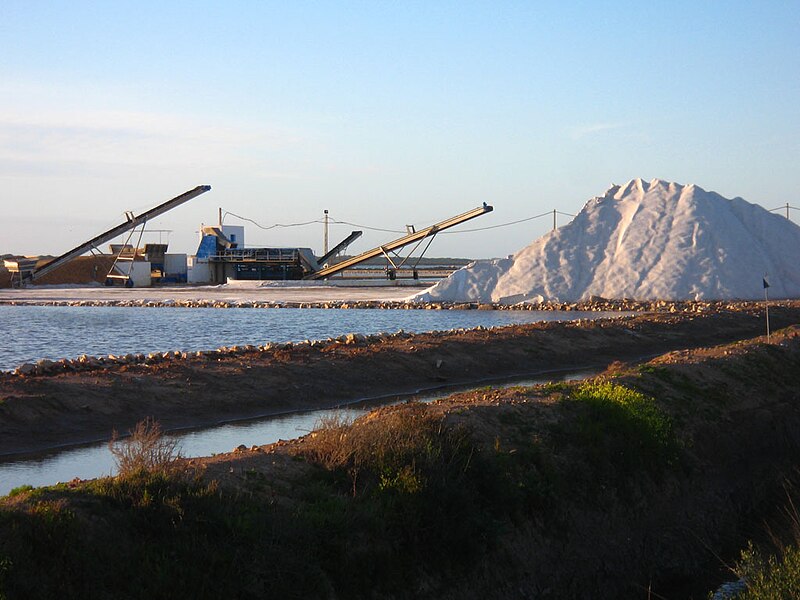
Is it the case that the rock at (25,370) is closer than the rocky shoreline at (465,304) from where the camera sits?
Yes

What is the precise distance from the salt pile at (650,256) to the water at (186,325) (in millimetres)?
4946

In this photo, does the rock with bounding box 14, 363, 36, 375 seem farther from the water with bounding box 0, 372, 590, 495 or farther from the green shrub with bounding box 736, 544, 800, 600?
the green shrub with bounding box 736, 544, 800, 600

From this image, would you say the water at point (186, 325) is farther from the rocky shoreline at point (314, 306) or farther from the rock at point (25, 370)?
the rock at point (25, 370)

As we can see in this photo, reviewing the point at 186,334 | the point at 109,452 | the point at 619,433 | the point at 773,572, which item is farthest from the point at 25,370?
the point at 186,334

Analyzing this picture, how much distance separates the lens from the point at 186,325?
40000 millimetres

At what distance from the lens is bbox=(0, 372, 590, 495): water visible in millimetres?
12305

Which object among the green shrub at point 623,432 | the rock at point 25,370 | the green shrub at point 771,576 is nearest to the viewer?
the green shrub at point 771,576

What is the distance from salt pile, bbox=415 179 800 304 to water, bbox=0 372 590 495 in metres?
34.6

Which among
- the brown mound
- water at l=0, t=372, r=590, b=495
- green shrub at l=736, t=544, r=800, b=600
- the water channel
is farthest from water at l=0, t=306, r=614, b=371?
the brown mound

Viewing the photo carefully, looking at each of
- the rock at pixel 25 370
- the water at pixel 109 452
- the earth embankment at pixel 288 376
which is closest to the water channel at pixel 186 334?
the water at pixel 109 452

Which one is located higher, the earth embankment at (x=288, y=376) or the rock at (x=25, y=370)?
the rock at (x=25, y=370)

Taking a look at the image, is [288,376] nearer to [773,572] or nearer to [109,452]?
[109,452]

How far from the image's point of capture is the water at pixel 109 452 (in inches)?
484

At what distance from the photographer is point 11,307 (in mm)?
58250
